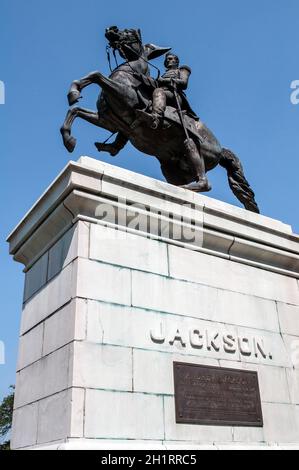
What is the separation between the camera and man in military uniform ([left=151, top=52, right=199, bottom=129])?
31.6 feet

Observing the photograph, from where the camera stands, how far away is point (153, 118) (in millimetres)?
9422

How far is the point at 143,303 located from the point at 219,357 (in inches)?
50.5

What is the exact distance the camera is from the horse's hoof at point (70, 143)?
8514 mm

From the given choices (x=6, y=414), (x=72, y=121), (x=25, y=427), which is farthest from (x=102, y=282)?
(x=6, y=414)

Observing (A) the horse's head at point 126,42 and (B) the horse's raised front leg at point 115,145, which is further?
(A) the horse's head at point 126,42

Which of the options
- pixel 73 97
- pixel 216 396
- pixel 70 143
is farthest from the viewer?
pixel 73 97

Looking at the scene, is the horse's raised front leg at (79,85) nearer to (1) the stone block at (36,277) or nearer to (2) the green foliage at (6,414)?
(1) the stone block at (36,277)

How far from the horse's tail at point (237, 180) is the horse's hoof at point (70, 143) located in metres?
3.86

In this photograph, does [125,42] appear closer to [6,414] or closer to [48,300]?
[48,300]

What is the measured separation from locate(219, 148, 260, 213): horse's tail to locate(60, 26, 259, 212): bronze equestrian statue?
0.02m

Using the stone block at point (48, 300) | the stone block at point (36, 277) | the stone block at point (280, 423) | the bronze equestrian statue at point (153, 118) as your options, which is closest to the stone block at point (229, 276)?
the stone block at point (48, 300)

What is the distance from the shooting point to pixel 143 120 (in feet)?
31.7

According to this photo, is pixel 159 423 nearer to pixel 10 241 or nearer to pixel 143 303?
pixel 143 303

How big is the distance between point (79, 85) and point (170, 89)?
205 centimetres
